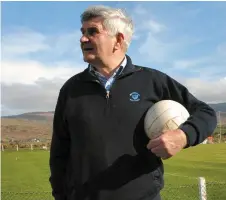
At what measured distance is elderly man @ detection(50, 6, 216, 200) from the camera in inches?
120

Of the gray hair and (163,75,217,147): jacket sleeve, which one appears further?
the gray hair

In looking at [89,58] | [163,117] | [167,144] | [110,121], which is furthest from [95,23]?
[167,144]

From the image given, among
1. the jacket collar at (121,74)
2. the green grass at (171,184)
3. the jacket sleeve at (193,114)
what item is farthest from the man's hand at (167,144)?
the green grass at (171,184)

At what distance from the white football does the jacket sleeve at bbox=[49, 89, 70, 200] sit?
29.4 inches

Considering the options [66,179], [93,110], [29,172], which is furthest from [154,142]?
[29,172]

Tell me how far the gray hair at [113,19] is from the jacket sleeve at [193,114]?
1.68 feet

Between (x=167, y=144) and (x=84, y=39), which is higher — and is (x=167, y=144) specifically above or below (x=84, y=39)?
below

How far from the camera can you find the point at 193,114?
311 centimetres

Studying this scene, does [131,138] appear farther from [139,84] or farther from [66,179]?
[66,179]

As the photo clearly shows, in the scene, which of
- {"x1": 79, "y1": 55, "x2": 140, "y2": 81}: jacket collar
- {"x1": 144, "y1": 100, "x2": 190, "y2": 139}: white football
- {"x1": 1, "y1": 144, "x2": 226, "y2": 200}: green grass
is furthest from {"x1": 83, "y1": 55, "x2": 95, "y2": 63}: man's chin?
{"x1": 1, "y1": 144, "x2": 226, "y2": 200}: green grass

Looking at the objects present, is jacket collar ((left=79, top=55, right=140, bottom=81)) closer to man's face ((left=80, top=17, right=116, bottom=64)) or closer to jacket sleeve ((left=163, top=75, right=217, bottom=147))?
man's face ((left=80, top=17, right=116, bottom=64))

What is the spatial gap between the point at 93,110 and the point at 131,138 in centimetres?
37

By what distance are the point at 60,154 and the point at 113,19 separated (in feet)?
3.97

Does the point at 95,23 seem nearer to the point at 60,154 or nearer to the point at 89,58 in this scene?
the point at 89,58
